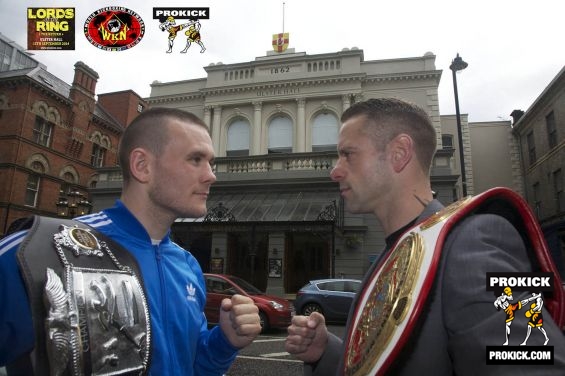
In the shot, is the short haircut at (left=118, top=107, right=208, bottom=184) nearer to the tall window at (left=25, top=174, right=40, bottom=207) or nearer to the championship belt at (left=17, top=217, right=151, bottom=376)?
the championship belt at (left=17, top=217, right=151, bottom=376)

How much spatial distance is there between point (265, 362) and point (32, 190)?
79.9 feet

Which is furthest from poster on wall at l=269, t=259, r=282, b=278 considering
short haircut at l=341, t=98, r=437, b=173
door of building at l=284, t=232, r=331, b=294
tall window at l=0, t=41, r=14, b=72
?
tall window at l=0, t=41, r=14, b=72

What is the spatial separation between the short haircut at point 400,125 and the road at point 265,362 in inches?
204

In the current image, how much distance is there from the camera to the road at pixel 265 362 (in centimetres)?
586

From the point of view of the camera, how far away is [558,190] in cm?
2012

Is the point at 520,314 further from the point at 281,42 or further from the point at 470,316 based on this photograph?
the point at 281,42

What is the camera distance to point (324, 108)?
21094 millimetres

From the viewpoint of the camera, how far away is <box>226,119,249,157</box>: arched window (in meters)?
22.1

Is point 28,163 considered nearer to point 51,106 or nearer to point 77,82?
point 51,106

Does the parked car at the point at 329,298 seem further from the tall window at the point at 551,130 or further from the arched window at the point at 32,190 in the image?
the arched window at the point at 32,190

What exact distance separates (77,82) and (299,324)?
30743 millimetres

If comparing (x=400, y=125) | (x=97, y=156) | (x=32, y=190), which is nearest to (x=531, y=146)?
(x=400, y=125)

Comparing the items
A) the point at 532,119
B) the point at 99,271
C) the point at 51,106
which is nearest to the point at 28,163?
the point at 51,106

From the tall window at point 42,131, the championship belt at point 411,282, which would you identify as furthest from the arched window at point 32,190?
the championship belt at point 411,282
